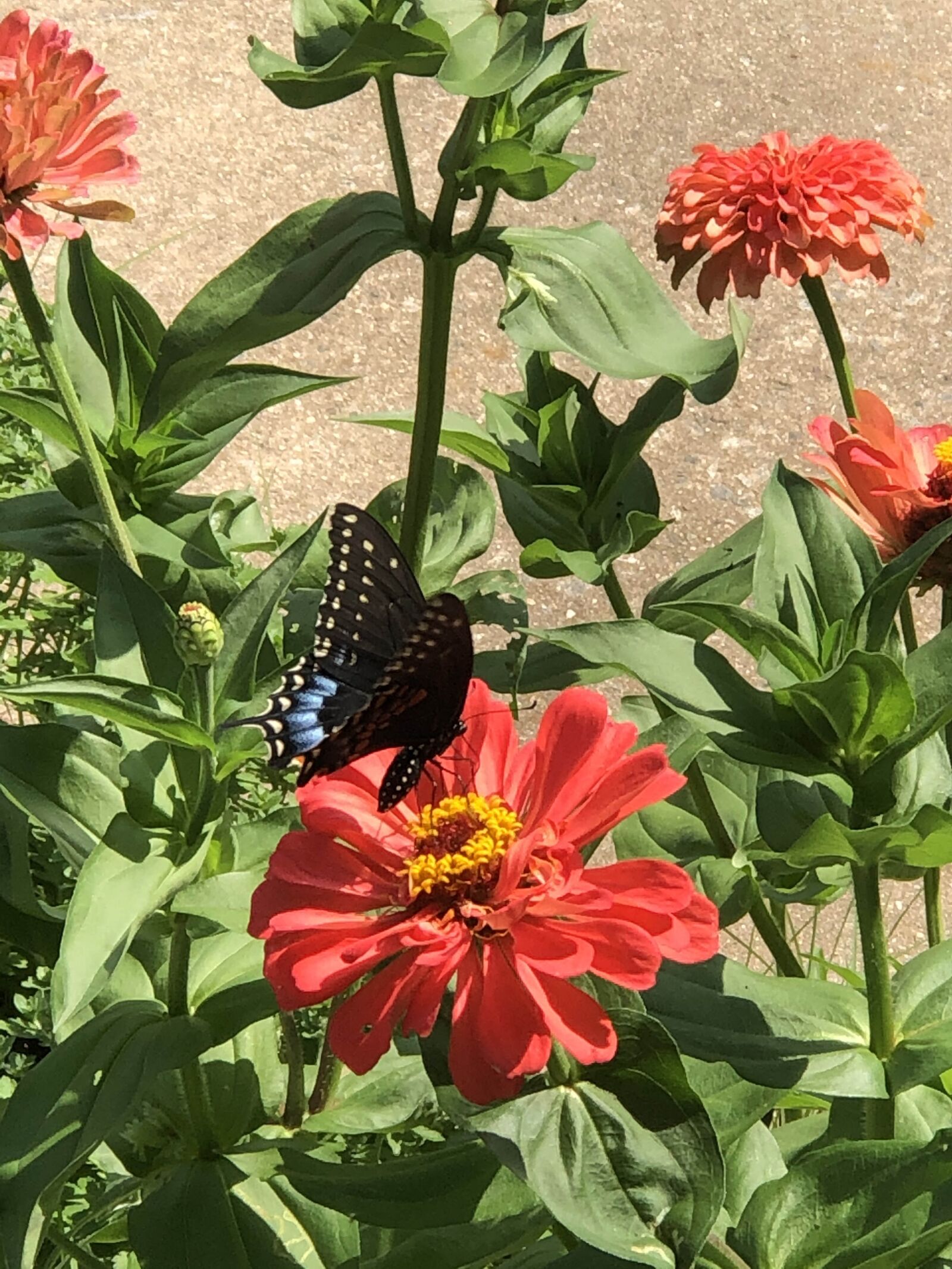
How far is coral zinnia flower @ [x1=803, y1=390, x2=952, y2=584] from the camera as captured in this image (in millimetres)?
912

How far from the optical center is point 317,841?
27.4 inches

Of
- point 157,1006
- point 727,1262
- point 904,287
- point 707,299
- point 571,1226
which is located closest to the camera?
point 571,1226

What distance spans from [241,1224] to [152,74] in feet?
7.54

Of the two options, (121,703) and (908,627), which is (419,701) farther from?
(908,627)

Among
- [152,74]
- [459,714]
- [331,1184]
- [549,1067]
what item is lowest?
[331,1184]

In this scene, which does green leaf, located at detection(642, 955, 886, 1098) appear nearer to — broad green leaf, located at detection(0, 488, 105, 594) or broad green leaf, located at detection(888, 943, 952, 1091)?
broad green leaf, located at detection(888, 943, 952, 1091)

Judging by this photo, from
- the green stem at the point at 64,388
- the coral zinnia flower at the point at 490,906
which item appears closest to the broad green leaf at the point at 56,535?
the green stem at the point at 64,388

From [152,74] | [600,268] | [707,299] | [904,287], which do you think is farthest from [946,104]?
[600,268]

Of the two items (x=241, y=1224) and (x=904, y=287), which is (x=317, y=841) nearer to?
(x=241, y=1224)

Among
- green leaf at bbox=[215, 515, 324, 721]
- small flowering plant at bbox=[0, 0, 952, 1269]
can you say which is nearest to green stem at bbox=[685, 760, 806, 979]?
small flowering plant at bbox=[0, 0, 952, 1269]

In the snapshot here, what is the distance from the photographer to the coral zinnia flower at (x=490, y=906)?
0.63 m

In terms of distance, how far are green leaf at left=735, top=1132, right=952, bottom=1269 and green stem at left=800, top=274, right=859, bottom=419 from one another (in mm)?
466

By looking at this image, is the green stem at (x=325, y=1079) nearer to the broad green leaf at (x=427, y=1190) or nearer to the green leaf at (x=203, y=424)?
the broad green leaf at (x=427, y=1190)

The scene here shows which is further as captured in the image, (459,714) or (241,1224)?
(241,1224)
